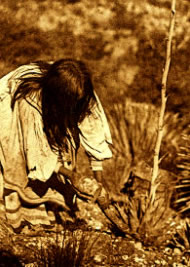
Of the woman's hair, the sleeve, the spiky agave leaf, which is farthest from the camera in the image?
the spiky agave leaf

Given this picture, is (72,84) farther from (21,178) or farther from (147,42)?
(147,42)

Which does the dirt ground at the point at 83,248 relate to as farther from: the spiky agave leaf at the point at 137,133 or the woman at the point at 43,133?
the spiky agave leaf at the point at 137,133

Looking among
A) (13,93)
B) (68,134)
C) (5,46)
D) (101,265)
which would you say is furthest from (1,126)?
(5,46)

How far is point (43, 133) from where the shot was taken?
2.99 m

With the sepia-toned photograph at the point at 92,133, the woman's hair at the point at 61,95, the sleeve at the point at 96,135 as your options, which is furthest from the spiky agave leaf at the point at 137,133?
the woman's hair at the point at 61,95

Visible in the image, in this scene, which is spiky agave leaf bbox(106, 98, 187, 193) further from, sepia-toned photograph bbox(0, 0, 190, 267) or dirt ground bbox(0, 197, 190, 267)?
dirt ground bbox(0, 197, 190, 267)

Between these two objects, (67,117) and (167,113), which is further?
(167,113)

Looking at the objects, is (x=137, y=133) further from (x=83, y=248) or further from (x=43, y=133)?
(x=83, y=248)

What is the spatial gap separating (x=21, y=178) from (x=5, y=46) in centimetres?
153

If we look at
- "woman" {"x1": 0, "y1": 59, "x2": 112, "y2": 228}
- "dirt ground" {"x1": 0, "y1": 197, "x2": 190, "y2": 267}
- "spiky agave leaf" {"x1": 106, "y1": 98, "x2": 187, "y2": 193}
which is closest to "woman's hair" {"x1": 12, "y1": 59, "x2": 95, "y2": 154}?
"woman" {"x1": 0, "y1": 59, "x2": 112, "y2": 228}

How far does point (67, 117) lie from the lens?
2924 millimetres

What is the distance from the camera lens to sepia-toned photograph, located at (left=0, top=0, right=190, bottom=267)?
9.55 feet

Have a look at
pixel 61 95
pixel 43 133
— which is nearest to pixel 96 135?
pixel 43 133

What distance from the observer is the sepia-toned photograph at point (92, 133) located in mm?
2910
